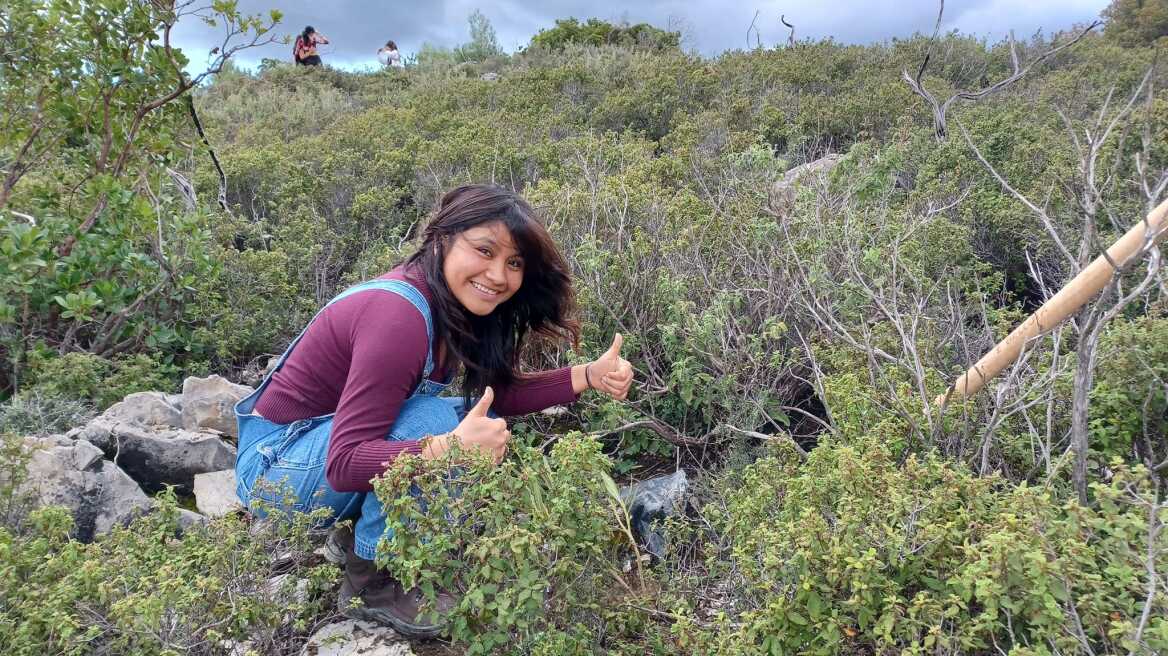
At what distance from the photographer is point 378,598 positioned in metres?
2.25

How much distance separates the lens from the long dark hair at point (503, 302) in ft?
7.29

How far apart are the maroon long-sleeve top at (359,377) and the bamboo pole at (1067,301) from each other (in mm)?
1467

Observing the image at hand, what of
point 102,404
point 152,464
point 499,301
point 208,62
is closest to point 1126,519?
point 499,301

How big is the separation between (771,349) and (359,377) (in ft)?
5.94

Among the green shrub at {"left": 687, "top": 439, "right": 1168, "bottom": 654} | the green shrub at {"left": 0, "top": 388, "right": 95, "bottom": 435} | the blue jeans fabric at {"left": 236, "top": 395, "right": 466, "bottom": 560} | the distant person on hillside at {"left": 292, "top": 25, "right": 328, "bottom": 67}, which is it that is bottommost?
the green shrub at {"left": 687, "top": 439, "right": 1168, "bottom": 654}

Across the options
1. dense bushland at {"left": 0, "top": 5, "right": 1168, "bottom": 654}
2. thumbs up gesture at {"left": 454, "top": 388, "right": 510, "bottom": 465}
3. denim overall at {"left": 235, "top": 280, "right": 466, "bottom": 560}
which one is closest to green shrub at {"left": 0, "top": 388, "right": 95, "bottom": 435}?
dense bushland at {"left": 0, "top": 5, "right": 1168, "bottom": 654}

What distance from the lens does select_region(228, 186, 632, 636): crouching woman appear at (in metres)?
2.00

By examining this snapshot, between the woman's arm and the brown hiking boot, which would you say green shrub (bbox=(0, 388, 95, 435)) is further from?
the woman's arm

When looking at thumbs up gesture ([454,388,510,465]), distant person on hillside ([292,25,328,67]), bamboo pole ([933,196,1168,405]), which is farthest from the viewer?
distant person on hillside ([292,25,328,67])

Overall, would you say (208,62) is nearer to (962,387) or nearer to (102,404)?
(102,404)

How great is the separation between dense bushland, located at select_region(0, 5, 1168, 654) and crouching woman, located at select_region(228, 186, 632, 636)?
0.37 m

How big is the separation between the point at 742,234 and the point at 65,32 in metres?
3.33

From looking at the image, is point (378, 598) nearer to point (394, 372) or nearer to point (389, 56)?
point (394, 372)

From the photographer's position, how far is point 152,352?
3.87 m
